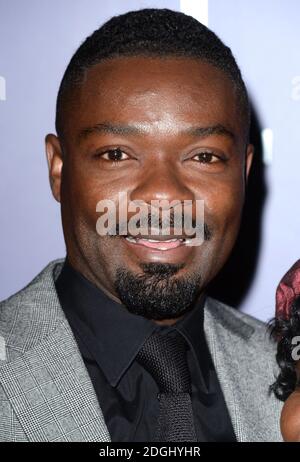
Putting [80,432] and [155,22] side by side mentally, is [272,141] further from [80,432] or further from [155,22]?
[80,432]

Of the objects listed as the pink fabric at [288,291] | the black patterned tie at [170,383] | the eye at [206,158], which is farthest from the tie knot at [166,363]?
the eye at [206,158]

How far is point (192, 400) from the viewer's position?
147cm

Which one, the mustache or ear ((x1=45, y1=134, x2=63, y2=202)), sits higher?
ear ((x1=45, y1=134, x2=63, y2=202))

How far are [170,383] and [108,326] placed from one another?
0.19 m

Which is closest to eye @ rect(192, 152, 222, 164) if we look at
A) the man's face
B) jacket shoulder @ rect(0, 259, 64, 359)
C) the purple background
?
the man's face

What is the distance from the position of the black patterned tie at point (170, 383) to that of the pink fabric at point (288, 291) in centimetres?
25

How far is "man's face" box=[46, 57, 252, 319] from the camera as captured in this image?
1341 millimetres

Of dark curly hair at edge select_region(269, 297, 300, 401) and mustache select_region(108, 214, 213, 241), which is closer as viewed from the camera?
mustache select_region(108, 214, 213, 241)

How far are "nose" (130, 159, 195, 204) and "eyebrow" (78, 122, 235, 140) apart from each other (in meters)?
0.08

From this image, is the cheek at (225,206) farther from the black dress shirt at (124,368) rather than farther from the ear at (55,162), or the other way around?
the ear at (55,162)

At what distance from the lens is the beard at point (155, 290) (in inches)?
53.2

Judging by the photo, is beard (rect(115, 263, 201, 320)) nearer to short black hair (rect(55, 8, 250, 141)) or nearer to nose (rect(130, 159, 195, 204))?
nose (rect(130, 159, 195, 204))

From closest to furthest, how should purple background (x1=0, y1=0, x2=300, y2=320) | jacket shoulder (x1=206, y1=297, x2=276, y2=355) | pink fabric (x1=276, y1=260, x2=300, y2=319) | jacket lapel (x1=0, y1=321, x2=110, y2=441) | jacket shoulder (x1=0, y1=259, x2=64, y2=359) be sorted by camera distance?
jacket lapel (x1=0, y1=321, x2=110, y2=441)
jacket shoulder (x1=0, y1=259, x2=64, y2=359)
pink fabric (x1=276, y1=260, x2=300, y2=319)
jacket shoulder (x1=206, y1=297, x2=276, y2=355)
purple background (x1=0, y1=0, x2=300, y2=320)

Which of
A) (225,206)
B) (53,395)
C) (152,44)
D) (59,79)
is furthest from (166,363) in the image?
(59,79)
